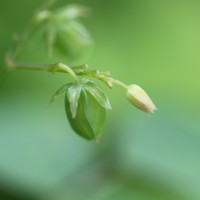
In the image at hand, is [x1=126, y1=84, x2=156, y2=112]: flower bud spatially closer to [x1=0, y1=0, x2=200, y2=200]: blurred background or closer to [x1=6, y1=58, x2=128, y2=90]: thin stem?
[x1=6, y1=58, x2=128, y2=90]: thin stem

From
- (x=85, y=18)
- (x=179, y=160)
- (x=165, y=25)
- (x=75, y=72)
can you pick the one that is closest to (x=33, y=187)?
(x=179, y=160)

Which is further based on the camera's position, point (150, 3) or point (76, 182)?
point (150, 3)

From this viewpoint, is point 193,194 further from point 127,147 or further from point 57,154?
point 57,154

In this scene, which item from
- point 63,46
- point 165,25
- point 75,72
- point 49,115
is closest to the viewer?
point 75,72

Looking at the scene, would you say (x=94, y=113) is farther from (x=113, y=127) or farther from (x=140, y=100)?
(x=113, y=127)

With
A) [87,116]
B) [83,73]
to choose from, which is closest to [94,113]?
[87,116]

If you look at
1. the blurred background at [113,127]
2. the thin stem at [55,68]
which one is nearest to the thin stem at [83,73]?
the thin stem at [55,68]
